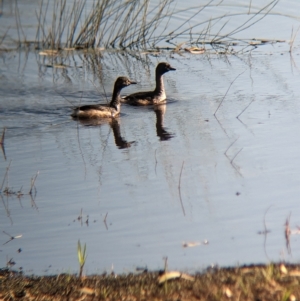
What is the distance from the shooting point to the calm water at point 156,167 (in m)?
7.64

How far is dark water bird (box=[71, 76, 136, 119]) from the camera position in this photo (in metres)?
13.9

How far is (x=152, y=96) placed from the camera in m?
15.0

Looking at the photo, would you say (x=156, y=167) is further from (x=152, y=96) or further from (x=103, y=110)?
(x=152, y=96)

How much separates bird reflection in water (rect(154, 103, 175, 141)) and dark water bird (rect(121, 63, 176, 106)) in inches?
5.9

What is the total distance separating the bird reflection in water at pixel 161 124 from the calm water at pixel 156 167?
0.04m

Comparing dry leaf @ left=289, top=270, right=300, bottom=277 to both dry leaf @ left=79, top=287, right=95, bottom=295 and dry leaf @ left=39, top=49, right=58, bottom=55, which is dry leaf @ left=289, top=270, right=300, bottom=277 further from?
dry leaf @ left=39, top=49, right=58, bottom=55

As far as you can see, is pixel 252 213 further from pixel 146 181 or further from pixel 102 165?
pixel 102 165

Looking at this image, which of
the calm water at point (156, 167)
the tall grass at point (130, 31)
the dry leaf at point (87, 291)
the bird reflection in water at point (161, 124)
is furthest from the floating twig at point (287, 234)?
the tall grass at point (130, 31)

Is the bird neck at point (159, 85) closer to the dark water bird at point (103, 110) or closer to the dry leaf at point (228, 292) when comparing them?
the dark water bird at point (103, 110)

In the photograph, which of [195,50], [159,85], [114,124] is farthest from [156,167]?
[195,50]

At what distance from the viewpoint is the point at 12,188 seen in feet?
32.1

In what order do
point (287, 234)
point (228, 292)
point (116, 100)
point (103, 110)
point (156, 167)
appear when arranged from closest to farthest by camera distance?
point (228, 292)
point (287, 234)
point (156, 167)
point (103, 110)
point (116, 100)

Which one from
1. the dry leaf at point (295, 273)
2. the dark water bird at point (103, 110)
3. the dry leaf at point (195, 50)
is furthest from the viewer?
the dry leaf at point (195, 50)

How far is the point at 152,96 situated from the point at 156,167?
478 cm
